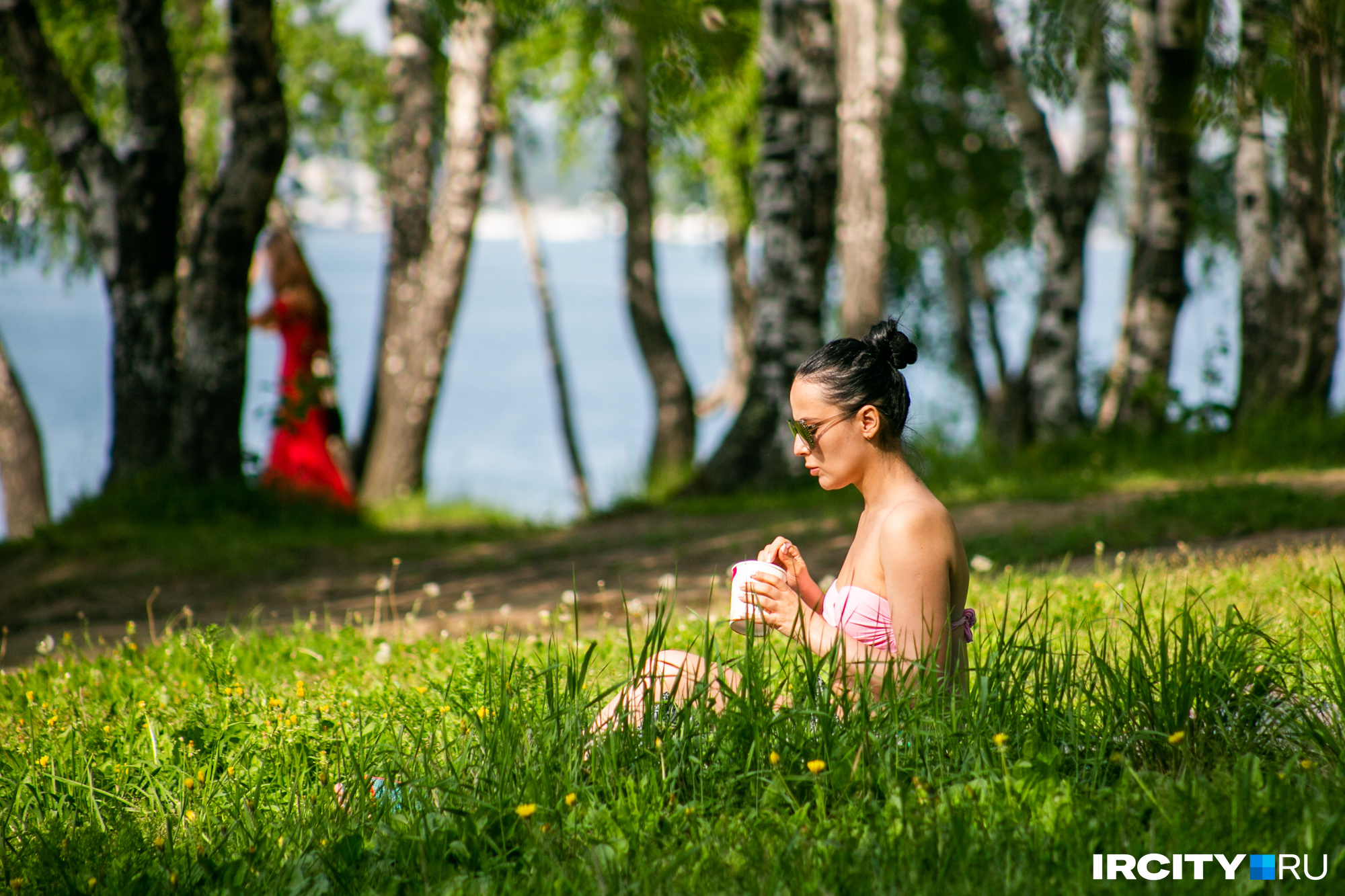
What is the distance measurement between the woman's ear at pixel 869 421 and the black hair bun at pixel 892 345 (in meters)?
0.15

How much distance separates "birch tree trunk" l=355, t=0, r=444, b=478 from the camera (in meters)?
11.1

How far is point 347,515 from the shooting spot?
10.2 m

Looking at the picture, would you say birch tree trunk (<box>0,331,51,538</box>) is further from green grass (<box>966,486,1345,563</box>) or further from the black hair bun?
the black hair bun

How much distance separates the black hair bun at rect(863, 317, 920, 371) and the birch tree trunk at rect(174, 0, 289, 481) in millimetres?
7790

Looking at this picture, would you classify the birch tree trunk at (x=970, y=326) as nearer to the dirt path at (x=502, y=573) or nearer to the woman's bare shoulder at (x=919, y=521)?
the dirt path at (x=502, y=573)

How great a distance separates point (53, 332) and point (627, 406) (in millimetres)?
25760

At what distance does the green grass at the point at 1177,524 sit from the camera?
264 inches

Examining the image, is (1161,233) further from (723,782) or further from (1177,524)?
(723,782)

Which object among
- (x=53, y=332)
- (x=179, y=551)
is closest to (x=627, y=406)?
(x=53, y=332)

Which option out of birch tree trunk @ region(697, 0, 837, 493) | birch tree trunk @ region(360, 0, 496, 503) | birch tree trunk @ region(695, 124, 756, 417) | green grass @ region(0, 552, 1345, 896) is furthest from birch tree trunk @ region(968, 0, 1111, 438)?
green grass @ region(0, 552, 1345, 896)

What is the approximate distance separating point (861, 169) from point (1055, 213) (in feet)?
7.10

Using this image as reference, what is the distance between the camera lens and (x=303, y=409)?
1052cm

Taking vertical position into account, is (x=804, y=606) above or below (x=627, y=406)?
below

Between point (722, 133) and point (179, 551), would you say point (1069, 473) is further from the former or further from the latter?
point (722, 133)
